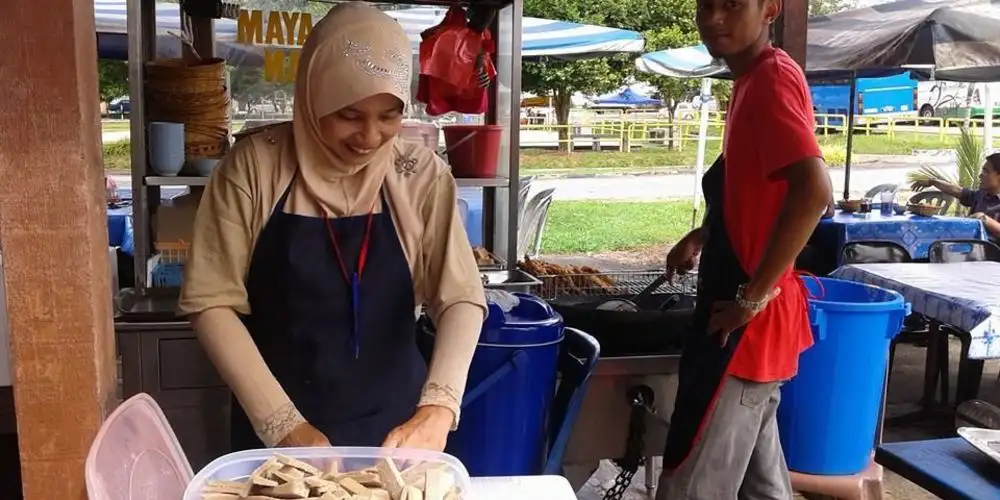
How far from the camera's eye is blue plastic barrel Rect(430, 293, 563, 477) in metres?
2.30

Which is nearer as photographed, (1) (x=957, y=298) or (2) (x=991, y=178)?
(1) (x=957, y=298)

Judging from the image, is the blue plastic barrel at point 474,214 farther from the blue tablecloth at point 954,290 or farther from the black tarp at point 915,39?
the black tarp at point 915,39

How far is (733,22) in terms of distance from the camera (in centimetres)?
211

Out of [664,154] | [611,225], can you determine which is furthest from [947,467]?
[664,154]

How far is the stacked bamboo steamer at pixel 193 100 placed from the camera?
2.64m

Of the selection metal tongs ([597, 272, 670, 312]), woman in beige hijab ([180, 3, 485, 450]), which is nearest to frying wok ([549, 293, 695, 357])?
metal tongs ([597, 272, 670, 312])

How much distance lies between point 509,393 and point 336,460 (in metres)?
1.17

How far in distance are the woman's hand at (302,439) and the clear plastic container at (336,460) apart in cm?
13

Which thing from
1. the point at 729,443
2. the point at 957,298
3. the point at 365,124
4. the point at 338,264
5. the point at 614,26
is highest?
the point at 614,26

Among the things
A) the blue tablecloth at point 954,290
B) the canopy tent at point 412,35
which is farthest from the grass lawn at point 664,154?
the blue tablecloth at point 954,290

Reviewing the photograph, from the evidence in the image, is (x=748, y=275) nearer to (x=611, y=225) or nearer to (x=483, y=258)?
(x=483, y=258)

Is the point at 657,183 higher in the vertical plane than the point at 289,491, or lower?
lower

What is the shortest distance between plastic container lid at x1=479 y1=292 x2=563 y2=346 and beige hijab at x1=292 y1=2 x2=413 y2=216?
2.63 feet

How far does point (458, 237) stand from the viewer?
5.25 ft
